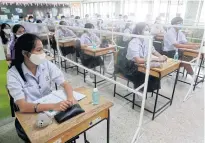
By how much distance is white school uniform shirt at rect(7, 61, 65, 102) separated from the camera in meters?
1.13

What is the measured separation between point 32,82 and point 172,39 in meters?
2.82

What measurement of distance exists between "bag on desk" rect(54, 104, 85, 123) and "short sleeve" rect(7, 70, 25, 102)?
14.1 inches

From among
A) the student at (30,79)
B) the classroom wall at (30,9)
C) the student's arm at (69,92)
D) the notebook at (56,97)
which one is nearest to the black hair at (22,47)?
the student at (30,79)

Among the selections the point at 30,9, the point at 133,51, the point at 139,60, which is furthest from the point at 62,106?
the point at 30,9

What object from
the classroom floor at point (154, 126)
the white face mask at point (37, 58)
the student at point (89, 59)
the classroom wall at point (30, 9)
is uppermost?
the classroom wall at point (30, 9)

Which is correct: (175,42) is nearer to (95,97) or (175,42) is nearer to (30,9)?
(95,97)

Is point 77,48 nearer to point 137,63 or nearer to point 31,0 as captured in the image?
point 137,63

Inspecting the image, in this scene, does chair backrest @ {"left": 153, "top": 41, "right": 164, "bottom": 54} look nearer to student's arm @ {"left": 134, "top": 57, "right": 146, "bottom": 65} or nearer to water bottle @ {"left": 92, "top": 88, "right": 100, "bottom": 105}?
student's arm @ {"left": 134, "top": 57, "right": 146, "bottom": 65}

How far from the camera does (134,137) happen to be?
1.76m

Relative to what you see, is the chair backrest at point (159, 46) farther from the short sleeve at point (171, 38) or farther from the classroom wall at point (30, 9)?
the classroom wall at point (30, 9)

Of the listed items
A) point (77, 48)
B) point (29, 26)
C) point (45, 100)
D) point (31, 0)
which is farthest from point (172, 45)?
point (31, 0)

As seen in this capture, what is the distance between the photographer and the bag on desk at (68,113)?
3.28 feet

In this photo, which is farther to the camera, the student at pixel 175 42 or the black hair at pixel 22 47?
the student at pixel 175 42

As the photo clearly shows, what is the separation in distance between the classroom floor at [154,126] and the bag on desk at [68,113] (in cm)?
89
